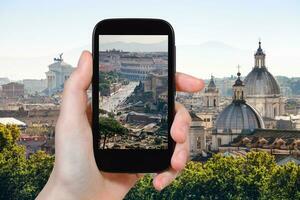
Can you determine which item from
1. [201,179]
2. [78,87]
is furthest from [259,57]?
[78,87]

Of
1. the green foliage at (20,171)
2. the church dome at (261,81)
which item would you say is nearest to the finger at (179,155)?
the green foliage at (20,171)

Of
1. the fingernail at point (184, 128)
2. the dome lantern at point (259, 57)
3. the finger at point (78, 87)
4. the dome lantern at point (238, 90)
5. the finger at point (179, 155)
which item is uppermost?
the dome lantern at point (259, 57)

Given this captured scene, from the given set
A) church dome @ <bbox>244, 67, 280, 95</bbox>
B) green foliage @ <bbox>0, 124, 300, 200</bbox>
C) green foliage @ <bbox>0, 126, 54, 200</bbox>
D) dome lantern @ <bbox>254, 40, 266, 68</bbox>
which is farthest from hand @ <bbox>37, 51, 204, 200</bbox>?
church dome @ <bbox>244, 67, 280, 95</bbox>

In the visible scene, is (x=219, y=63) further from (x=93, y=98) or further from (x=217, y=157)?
(x=93, y=98)

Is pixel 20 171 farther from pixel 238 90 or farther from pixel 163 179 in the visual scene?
pixel 163 179

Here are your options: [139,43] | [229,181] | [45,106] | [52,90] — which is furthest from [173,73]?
[52,90]

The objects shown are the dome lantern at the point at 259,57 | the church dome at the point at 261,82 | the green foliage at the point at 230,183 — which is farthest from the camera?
the church dome at the point at 261,82

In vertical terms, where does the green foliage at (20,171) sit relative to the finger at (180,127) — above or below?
below

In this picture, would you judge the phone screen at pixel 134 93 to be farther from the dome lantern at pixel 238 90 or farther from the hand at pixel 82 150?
the dome lantern at pixel 238 90
